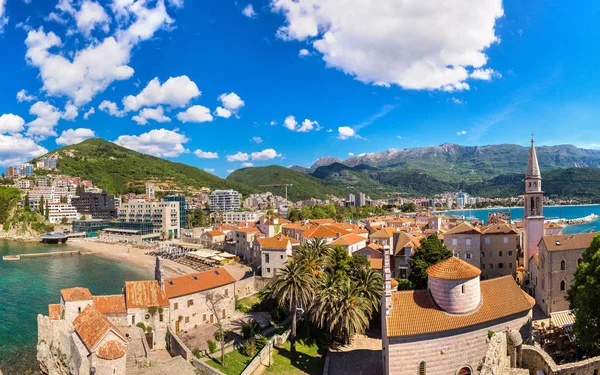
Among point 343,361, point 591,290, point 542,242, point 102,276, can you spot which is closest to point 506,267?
point 542,242

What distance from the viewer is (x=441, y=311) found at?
68.6 feet

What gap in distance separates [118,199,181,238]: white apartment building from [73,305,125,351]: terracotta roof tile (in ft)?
284

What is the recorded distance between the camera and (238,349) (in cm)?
2728

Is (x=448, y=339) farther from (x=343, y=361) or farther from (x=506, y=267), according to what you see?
(x=506, y=267)

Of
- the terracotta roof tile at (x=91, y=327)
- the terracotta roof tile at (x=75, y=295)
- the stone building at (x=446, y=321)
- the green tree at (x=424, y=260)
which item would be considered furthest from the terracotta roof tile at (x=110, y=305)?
the green tree at (x=424, y=260)

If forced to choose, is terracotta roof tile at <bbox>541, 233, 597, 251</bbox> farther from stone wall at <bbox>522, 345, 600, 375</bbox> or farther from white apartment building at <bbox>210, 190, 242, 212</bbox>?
white apartment building at <bbox>210, 190, 242, 212</bbox>

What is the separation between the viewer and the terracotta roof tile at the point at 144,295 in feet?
93.3

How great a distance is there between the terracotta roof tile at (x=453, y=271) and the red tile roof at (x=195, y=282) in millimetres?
20766

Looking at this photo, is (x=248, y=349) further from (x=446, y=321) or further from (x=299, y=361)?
(x=446, y=321)

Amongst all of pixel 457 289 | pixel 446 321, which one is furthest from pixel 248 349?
pixel 457 289

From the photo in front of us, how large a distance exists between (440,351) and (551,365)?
5.51 meters

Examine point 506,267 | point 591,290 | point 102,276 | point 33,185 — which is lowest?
point 102,276

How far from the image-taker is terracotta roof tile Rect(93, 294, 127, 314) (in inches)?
1072

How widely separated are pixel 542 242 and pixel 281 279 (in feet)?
76.1
